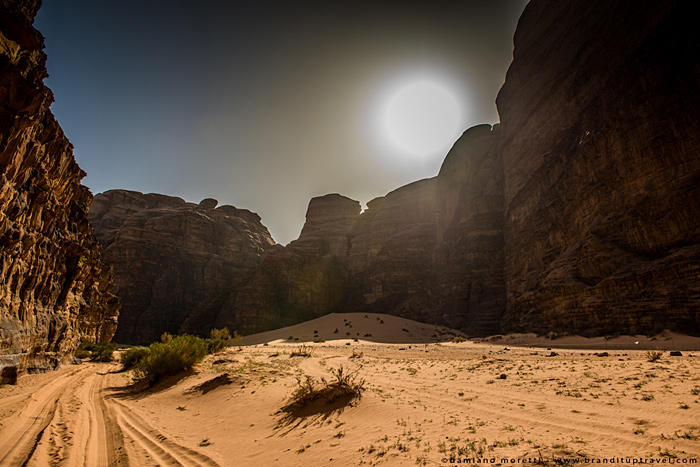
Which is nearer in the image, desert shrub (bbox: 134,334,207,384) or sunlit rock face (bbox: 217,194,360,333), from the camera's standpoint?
desert shrub (bbox: 134,334,207,384)

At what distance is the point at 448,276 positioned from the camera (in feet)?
148

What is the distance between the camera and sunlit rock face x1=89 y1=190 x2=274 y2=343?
51.6 meters

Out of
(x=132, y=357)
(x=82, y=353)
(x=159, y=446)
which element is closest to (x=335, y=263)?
(x=82, y=353)

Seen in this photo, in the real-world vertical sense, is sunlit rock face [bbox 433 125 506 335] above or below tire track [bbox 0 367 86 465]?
above

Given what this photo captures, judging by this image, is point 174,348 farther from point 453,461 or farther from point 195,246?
point 195,246

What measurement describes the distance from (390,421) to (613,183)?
25.9 m

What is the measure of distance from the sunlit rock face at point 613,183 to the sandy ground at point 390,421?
11340 mm

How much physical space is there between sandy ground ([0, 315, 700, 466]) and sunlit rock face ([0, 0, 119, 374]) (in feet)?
8.36

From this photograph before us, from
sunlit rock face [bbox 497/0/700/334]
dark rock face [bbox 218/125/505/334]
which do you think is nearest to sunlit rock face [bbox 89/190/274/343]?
dark rock face [bbox 218/125/505/334]

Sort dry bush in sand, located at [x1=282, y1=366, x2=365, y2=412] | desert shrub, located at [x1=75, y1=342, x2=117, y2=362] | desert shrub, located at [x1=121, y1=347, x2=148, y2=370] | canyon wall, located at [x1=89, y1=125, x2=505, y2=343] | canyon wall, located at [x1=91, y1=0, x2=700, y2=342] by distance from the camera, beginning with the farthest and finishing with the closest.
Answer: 1. canyon wall, located at [x1=89, y1=125, x2=505, y2=343]
2. desert shrub, located at [x1=75, y1=342, x2=117, y2=362]
3. canyon wall, located at [x1=91, y1=0, x2=700, y2=342]
4. desert shrub, located at [x1=121, y1=347, x2=148, y2=370]
5. dry bush in sand, located at [x1=282, y1=366, x2=365, y2=412]

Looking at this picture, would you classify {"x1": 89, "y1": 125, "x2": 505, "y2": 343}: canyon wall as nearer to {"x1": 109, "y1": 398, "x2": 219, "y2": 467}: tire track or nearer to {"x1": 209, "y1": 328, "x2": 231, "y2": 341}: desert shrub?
{"x1": 209, "y1": 328, "x2": 231, "y2": 341}: desert shrub

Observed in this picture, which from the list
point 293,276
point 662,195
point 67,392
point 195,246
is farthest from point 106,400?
point 195,246

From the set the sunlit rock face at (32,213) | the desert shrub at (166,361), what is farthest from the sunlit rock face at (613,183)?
the sunlit rock face at (32,213)

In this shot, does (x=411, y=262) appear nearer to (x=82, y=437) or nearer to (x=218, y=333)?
(x=218, y=333)
